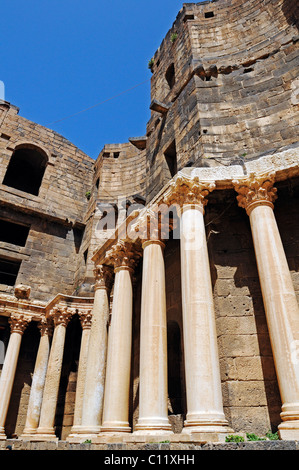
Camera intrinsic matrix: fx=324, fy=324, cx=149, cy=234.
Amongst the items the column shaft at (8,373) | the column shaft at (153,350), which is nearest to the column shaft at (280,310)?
the column shaft at (153,350)

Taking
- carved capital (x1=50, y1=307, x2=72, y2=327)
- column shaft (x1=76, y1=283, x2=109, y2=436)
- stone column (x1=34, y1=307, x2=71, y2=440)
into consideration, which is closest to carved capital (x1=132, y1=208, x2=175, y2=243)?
column shaft (x1=76, y1=283, x2=109, y2=436)

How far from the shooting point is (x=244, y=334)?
22.5 feet

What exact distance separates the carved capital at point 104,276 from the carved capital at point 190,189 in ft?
13.0

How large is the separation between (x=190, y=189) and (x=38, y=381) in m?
10.9

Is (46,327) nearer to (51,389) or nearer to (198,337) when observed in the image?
(51,389)

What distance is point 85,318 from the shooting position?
1393cm

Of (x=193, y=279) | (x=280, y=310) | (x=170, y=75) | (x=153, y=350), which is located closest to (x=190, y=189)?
(x=193, y=279)

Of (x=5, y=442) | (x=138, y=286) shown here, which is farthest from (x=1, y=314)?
(x=138, y=286)

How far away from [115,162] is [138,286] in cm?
1067

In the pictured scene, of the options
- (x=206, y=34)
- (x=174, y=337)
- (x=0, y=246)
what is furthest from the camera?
(x=0, y=246)

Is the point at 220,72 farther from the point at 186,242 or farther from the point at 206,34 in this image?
the point at 186,242

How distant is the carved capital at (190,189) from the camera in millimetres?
7406

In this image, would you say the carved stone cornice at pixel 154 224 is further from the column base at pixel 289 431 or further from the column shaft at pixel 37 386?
the column shaft at pixel 37 386

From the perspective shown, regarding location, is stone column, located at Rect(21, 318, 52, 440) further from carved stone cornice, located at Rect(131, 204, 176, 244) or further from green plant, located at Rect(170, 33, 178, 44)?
green plant, located at Rect(170, 33, 178, 44)
